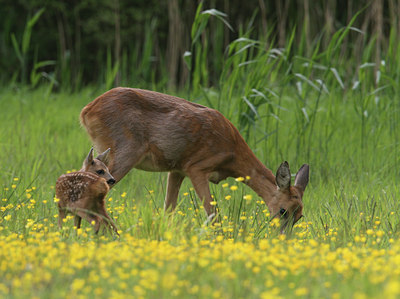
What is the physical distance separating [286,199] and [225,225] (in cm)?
92

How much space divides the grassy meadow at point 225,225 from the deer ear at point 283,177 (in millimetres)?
311

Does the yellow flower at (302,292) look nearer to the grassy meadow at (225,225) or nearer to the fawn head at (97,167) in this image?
the grassy meadow at (225,225)

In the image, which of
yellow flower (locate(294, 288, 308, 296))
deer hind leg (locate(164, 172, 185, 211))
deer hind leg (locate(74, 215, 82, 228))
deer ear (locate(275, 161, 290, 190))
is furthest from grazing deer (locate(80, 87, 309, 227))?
yellow flower (locate(294, 288, 308, 296))

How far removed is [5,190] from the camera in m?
6.15

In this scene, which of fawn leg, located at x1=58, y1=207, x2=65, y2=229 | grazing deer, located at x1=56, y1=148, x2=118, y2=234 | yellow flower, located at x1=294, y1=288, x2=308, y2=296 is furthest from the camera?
fawn leg, located at x1=58, y1=207, x2=65, y2=229

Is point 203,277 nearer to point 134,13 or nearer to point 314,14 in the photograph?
point 314,14

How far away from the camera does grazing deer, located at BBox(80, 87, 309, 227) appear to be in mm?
6164

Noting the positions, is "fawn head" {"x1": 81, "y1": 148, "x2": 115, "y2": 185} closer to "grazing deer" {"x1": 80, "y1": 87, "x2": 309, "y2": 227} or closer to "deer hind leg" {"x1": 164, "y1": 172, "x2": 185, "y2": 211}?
"grazing deer" {"x1": 80, "y1": 87, "x2": 309, "y2": 227}

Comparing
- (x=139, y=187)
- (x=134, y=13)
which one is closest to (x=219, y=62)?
(x=139, y=187)

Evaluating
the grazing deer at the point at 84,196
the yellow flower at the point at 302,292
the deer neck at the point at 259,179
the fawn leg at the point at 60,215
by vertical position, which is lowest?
the deer neck at the point at 259,179

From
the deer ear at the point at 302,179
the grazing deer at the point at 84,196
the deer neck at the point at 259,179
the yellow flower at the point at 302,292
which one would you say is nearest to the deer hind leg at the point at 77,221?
the grazing deer at the point at 84,196

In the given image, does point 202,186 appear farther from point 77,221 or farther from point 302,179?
point 77,221

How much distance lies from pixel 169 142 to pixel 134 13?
1373 cm

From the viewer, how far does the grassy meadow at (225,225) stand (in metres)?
3.58
